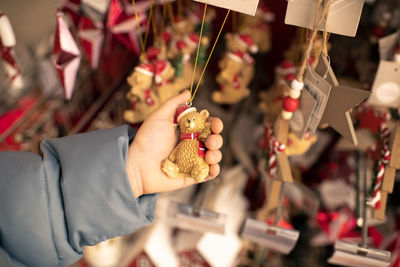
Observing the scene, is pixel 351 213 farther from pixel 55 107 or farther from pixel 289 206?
pixel 55 107

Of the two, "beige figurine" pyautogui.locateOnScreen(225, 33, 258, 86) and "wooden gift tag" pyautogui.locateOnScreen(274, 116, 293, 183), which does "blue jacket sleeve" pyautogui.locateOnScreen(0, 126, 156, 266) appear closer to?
"wooden gift tag" pyautogui.locateOnScreen(274, 116, 293, 183)

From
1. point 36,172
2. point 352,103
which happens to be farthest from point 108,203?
point 352,103

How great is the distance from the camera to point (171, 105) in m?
0.79

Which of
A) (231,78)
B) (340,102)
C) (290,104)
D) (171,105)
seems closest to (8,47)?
(171,105)

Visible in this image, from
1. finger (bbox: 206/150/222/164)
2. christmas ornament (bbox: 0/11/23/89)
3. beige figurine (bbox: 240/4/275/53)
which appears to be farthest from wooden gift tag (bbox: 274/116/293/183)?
christmas ornament (bbox: 0/11/23/89)

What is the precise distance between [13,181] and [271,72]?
129cm

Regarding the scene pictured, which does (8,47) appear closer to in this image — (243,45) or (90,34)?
(90,34)

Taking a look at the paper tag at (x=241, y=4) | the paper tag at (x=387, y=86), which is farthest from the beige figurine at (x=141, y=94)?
the paper tag at (x=387, y=86)

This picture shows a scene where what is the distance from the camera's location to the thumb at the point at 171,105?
2.58 ft

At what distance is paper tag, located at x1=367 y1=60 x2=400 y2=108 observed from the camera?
88 cm

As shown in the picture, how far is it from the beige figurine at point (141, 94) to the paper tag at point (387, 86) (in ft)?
2.14

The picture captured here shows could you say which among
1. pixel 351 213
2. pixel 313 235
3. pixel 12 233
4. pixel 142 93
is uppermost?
pixel 142 93

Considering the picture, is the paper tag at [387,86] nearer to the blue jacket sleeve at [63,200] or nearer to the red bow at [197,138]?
the red bow at [197,138]

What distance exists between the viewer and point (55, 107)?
134cm
